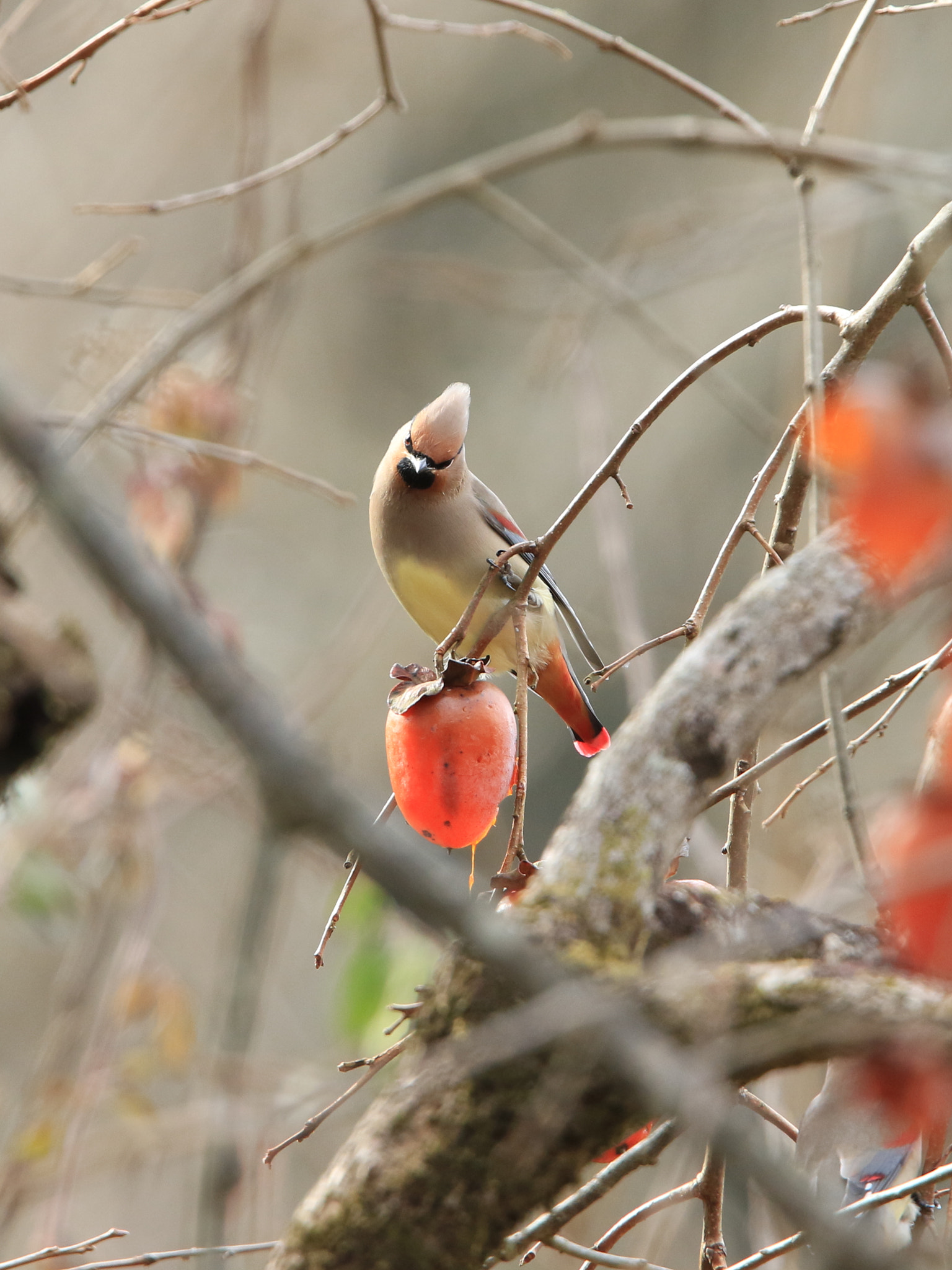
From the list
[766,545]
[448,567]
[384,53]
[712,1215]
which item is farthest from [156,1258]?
[384,53]

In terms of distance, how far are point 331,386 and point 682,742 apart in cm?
758

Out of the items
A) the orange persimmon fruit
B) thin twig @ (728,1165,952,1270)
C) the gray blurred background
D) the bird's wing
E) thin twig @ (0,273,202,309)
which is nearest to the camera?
thin twig @ (728,1165,952,1270)

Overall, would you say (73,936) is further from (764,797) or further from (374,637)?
(764,797)

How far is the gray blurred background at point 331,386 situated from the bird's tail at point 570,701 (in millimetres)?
548

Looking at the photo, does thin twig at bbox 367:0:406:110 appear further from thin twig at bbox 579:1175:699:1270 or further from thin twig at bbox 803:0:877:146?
thin twig at bbox 579:1175:699:1270

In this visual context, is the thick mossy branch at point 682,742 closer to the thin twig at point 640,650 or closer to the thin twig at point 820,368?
the thin twig at point 820,368

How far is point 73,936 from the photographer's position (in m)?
5.12

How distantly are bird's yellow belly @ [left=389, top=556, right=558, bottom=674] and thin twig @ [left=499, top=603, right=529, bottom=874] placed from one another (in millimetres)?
1138

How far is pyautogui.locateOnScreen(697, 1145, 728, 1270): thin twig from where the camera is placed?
131 cm

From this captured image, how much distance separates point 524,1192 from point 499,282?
290 cm

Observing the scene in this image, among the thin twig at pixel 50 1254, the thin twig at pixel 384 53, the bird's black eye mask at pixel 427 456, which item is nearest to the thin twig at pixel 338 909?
the thin twig at pixel 50 1254

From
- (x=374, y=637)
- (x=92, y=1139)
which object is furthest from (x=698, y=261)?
(x=92, y=1139)

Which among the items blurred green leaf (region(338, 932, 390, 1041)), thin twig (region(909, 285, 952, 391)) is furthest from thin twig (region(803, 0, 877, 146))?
blurred green leaf (region(338, 932, 390, 1041))

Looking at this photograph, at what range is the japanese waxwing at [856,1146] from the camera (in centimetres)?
91
